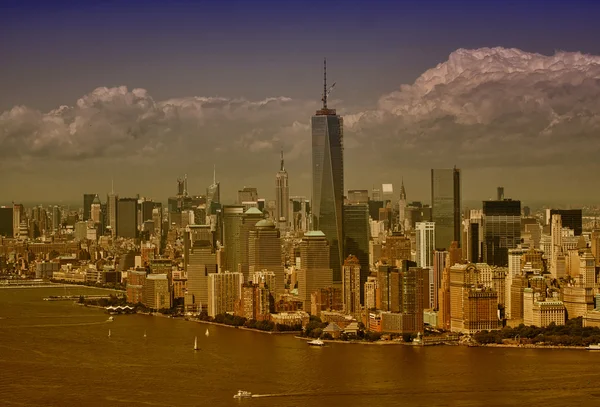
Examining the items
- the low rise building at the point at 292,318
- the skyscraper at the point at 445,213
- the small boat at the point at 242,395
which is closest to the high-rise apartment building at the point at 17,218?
the skyscraper at the point at 445,213

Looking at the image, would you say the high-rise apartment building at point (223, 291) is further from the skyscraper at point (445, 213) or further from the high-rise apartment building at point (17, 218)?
the high-rise apartment building at point (17, 218)

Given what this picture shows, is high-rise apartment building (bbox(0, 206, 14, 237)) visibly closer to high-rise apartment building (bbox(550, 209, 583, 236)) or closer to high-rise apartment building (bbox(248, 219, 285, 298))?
high-rise apartment building (bbox(248, 219, 285, 298))

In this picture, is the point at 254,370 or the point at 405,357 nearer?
the point at 254,370

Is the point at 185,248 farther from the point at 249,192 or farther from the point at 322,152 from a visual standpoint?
the point at 322,152

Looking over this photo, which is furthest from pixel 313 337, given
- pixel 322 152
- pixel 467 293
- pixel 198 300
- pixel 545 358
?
pixel 322 152

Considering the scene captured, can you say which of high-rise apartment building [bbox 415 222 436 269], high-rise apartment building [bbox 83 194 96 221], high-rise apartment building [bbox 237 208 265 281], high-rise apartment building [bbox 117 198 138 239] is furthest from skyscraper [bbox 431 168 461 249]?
high-rise apartment building [bbox 117 198 138 239]
